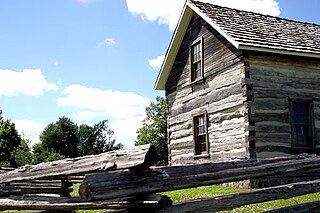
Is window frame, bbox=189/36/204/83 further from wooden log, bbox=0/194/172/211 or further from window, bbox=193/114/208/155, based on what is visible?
wooden log, bbox=0/194/172/211

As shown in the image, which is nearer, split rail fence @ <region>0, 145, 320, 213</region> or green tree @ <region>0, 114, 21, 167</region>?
split rail fence @ <region>0, 145, 320, 213</region>

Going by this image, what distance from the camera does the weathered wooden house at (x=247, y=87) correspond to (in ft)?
41.7

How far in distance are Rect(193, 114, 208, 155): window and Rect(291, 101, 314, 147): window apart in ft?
10.7

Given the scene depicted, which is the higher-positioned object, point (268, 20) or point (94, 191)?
point (268, 20)

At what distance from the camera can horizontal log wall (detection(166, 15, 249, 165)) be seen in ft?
43.0

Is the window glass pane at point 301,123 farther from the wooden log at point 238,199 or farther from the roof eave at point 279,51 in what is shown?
the wooden log at point 238,199

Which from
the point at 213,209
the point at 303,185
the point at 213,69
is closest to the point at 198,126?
the point at 213,69

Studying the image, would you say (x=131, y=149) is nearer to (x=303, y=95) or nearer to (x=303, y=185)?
(x=303, y=185)

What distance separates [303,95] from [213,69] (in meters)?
3.32

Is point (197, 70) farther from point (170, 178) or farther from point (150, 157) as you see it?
point (150, 157)

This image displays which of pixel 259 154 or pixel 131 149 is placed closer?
pixel 131 149

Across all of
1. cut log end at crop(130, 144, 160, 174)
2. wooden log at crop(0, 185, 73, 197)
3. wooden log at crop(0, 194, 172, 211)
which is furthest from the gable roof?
cut log end at crop(130, 144, 160, 174)

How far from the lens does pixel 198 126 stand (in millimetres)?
15641

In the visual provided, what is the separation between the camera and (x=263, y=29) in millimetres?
14633
